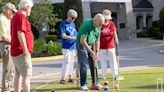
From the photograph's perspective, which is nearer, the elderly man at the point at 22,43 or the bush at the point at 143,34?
the elderly man at the point at 22,43

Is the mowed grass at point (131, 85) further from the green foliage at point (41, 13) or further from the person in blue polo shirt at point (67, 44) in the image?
the green foliage at point (41, 13)

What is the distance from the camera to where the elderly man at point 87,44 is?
10.5 m

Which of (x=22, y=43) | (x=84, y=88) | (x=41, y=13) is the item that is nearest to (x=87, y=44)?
(x=84, y=88)

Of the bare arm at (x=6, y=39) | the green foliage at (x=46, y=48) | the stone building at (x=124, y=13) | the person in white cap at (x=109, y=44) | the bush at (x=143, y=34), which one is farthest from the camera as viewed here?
the bush at (x=143, y=34)

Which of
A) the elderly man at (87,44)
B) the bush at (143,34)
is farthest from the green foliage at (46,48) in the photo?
the bush at (143,34)

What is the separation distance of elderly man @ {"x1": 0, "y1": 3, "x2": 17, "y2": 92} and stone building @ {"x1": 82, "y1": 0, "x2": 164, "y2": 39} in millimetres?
28883

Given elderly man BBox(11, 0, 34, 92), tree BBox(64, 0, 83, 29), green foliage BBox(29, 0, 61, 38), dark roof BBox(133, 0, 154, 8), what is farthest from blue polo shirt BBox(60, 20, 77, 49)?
dark roof BBox(133, 0, 154, 8)

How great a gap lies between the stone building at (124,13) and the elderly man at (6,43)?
28.9 meters

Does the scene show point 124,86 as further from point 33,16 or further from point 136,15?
point 136,15

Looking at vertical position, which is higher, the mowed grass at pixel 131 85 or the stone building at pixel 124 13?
the stone building at pixel 124 13

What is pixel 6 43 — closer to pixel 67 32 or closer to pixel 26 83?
pixel 26 83

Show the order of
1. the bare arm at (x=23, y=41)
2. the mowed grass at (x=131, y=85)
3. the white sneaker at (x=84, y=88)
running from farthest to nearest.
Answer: the mowed grass at (x=131, y=85) < the white sneaker at (x=84, y=88) < the bare arm at (x=23, y=41)

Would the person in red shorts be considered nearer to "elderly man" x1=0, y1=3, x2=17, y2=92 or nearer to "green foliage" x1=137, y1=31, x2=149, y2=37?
"elderly man" x1=0, y1=3, x2=17, y2=92

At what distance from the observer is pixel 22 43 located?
28.4 ft
